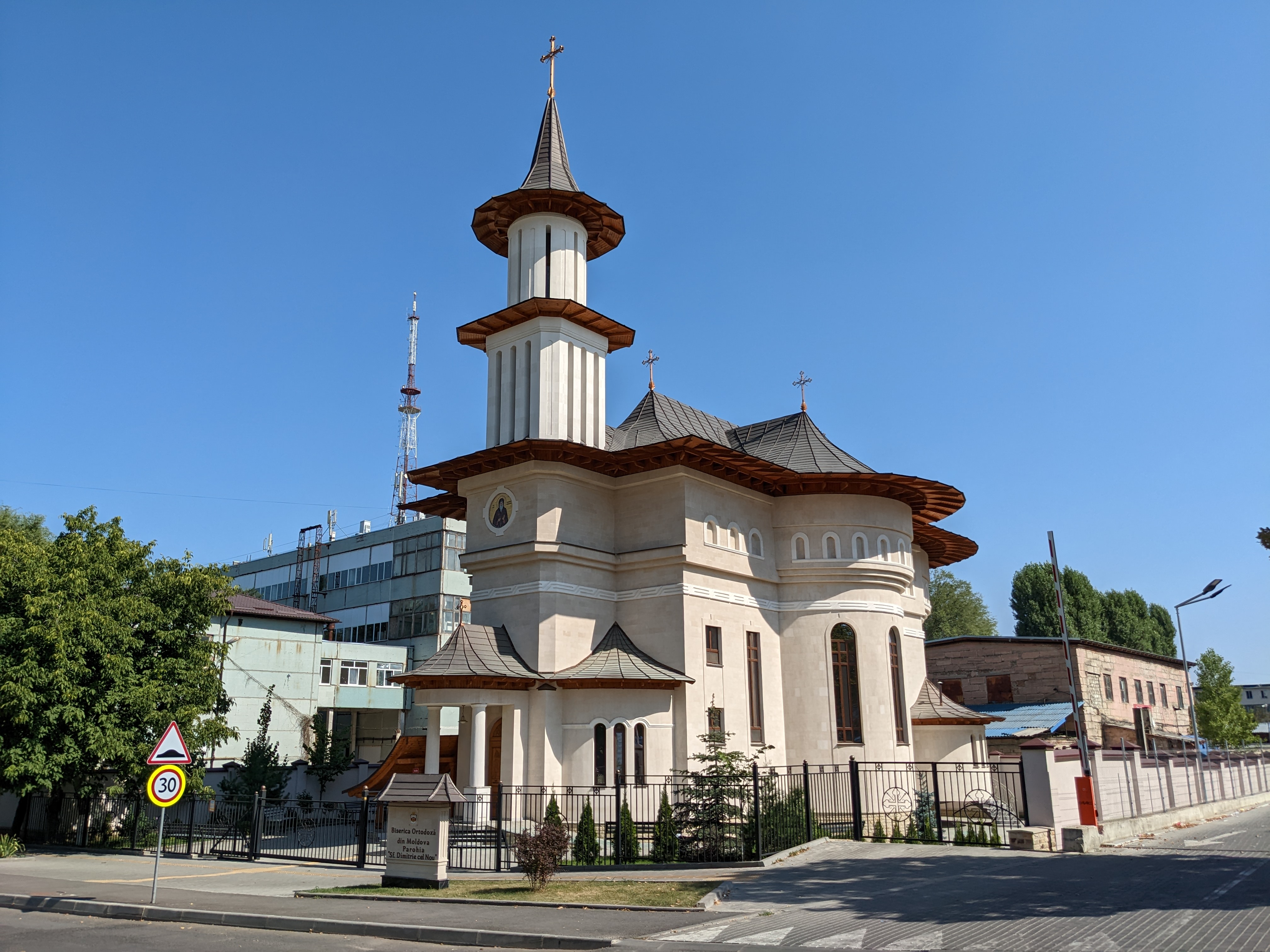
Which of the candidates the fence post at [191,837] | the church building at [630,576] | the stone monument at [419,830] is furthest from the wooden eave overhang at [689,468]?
the stone monument at [419,830]

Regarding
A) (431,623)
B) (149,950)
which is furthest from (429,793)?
(431,623)

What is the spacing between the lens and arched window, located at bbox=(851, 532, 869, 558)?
1198 inches

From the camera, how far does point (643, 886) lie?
52.0 ft

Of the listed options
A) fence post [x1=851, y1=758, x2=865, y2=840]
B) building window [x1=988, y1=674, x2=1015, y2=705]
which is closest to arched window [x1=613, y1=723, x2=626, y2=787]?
fence post [x1=851, y1=758, x2=865, y2=840]

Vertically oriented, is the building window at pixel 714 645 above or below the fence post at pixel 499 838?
above

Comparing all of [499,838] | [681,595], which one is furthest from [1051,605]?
[499,838]

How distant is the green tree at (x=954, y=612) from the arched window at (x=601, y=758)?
52330 mm

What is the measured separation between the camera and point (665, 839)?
1983 centimetres

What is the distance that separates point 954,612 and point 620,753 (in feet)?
179

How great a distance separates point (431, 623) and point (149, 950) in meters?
42.9

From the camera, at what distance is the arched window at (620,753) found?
2536 centimetres

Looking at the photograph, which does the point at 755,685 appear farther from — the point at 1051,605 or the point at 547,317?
the point at 1051,605

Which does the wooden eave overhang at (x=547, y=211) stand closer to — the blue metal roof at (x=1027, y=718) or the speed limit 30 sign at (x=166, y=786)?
the speed limit 30 sign at (x=166, y=786)

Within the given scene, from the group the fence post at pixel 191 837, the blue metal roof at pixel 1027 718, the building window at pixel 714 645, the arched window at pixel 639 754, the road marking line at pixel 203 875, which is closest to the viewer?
the road marking line at pixel 203 875
